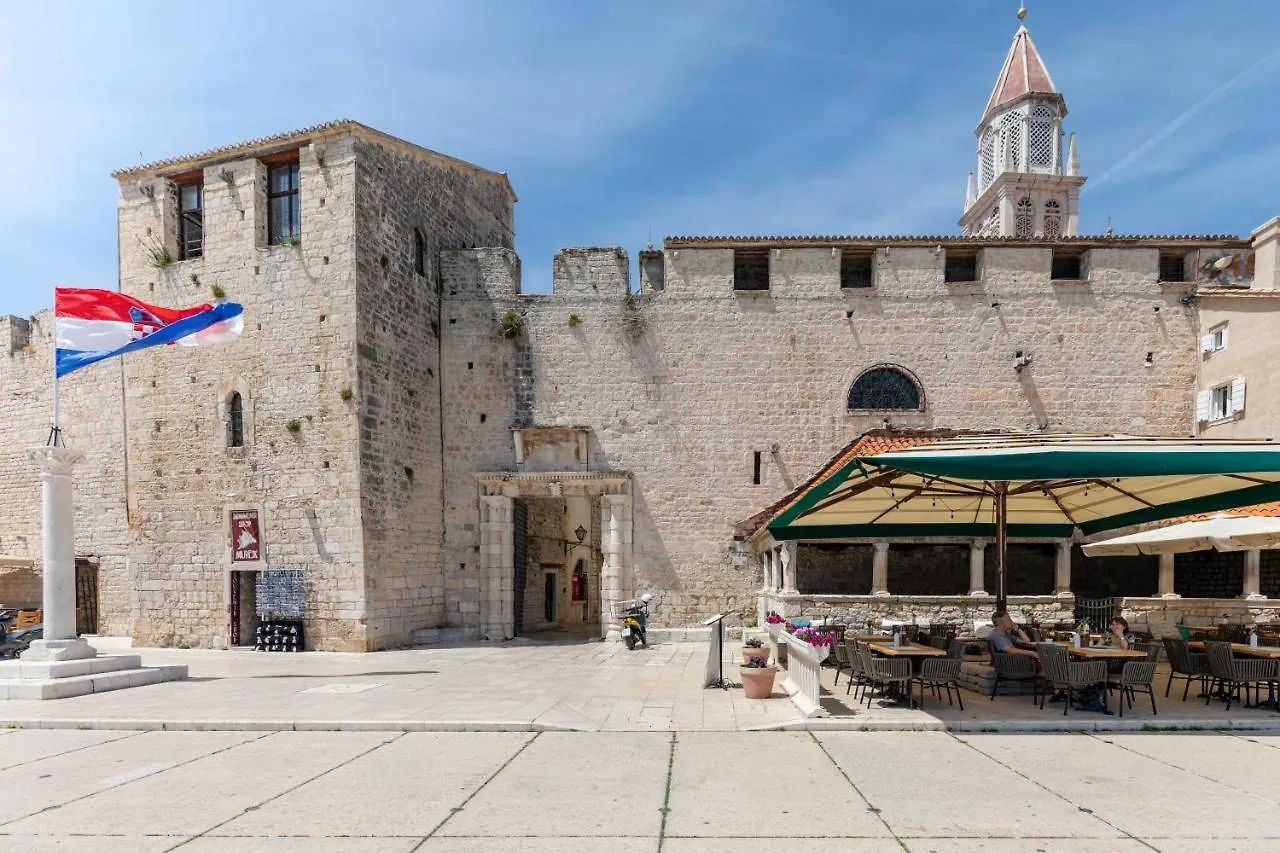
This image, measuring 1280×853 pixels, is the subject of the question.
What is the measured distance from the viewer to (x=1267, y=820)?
16.4 feet

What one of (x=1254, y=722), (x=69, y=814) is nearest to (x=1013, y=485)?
(x=1254, y=722)

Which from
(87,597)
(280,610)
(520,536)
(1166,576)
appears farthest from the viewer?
(87,597)

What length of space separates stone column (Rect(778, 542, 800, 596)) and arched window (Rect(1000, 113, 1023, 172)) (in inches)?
1247

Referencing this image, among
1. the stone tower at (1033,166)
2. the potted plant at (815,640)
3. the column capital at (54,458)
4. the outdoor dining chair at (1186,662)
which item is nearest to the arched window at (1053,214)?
the stone tower at (1033,166)

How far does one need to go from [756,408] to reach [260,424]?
11.8 meters

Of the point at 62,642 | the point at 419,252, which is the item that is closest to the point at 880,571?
the point at 419,252

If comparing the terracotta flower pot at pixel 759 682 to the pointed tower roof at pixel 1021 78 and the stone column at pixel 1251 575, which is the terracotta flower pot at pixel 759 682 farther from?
the pointed tower roof at pixel 1021 78

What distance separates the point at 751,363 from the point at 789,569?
225 inches

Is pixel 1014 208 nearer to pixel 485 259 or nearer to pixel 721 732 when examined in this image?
pixel 485 259

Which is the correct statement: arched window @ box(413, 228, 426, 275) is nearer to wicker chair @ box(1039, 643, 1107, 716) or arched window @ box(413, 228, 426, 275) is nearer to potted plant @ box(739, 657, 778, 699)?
potted plant @ box(739, 657, 778, 699)

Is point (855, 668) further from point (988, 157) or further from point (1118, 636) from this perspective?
point (988, 157)

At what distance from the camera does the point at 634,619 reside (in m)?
15.8

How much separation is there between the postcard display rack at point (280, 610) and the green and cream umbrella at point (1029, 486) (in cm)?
1091

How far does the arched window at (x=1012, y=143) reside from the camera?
37.7m
